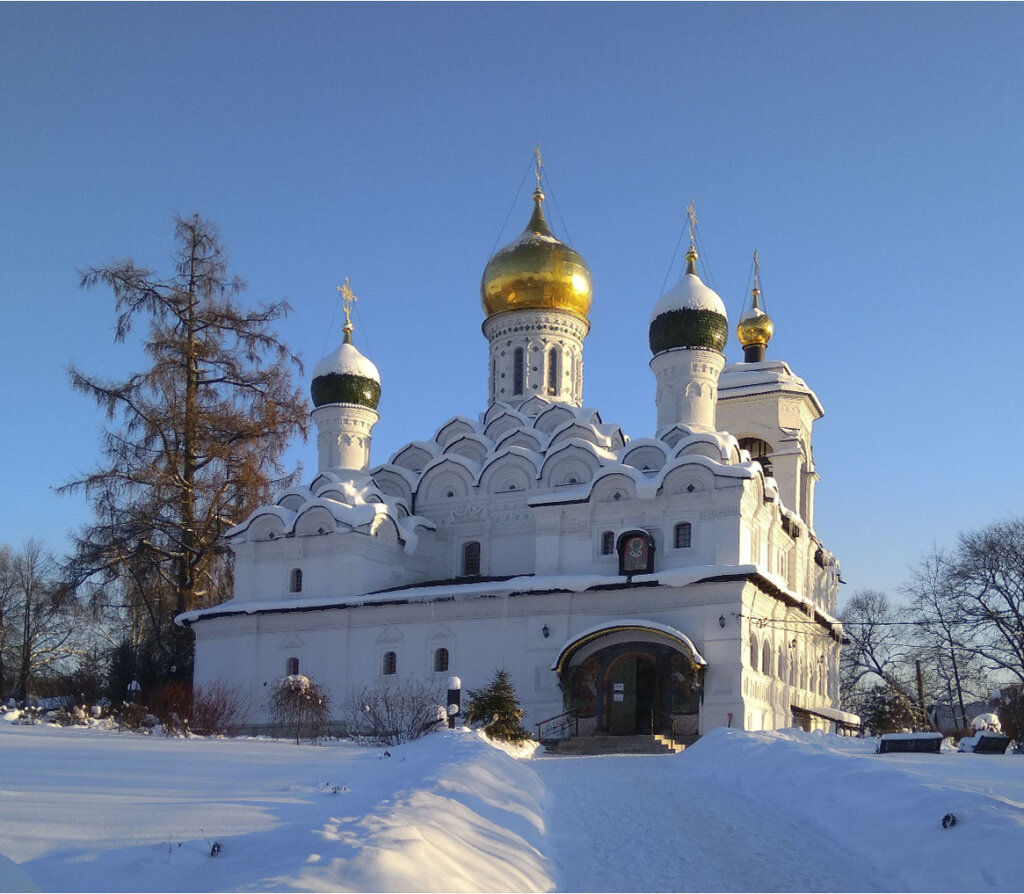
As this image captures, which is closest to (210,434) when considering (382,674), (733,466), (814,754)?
(382,674)

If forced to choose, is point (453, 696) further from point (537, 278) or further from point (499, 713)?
point (537, 278)

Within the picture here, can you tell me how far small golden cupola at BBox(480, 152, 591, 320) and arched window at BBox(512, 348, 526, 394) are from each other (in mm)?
1062

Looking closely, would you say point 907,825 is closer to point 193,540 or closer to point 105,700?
point 105,700

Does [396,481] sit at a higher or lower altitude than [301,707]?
higher

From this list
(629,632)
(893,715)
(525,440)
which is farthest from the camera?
(525,440)

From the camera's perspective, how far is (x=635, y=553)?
825 inches

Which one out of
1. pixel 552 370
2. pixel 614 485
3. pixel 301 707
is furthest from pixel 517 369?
pixel 301 707

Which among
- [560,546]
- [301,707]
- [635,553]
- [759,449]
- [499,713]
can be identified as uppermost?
[759,449]

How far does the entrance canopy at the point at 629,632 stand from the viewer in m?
19.3

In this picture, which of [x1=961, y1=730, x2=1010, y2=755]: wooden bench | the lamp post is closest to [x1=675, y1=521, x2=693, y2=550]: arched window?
the lamp post

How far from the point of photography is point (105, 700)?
22297mm

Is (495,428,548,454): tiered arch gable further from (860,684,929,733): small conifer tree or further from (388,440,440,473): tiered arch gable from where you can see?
(860,684,929,733): small conifer tree

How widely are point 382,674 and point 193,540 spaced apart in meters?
5.88

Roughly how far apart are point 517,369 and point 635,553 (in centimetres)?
748
